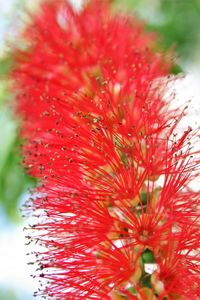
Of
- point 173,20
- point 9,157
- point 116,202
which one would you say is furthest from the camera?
point 173,20

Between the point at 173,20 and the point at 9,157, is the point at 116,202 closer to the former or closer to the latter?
the point at 9,157

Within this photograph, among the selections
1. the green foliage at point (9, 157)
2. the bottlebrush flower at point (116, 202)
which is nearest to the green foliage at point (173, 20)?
the green foliage at point (9, 157)

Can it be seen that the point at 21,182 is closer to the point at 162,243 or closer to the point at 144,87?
the point at 144,87

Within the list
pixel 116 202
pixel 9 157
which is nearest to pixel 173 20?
pixel 9 157

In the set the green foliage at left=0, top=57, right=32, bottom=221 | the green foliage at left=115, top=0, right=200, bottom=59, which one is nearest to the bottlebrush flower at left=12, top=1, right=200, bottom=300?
the green foliage at left=0, top=57, right=32, bottom=221

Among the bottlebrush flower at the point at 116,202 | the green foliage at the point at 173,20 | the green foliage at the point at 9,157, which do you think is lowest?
the bottlebrush flower at the point at 116,202

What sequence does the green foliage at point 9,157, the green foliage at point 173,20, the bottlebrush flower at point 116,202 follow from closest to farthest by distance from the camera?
the bottlebrush flower at point 116,202 < the green foliage at point 9,157 < the green foliage at point 173,20

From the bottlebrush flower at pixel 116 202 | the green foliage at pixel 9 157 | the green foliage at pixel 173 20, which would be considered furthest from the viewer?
the green foliage at pixel 173 20

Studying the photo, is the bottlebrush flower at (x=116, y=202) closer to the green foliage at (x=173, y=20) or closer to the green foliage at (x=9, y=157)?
the green foliage at (x=9, y=157)

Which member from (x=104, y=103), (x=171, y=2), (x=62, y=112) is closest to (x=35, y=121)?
(x=62, y=112)

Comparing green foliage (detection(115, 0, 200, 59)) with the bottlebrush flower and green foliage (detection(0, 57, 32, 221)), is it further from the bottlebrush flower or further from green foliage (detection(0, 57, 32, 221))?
the bottlebrush flower

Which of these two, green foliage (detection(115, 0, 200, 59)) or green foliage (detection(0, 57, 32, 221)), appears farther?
green foliage (detection(115, 0, 200, 59))
